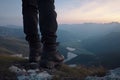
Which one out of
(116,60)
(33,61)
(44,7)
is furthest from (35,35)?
(116,60)

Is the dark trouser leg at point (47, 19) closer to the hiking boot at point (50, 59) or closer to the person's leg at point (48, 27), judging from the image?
the person's leg at point (48, 27)

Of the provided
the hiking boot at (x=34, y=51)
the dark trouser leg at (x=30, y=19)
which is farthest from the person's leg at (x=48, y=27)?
the hiking boot at (x=34, y=51)

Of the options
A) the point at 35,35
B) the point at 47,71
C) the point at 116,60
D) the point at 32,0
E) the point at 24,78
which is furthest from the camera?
the point at 116,60

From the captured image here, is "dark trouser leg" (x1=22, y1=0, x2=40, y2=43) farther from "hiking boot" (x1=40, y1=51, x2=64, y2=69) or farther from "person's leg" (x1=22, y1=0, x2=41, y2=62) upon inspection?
"hiking boot" (x1=40, y1=51, x2=64, y2=69)

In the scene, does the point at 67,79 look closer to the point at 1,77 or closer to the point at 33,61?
the point at 1,77

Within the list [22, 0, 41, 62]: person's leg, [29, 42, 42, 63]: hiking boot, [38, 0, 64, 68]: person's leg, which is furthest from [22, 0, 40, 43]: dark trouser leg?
[38, 0, 64, 68]: person's leg
